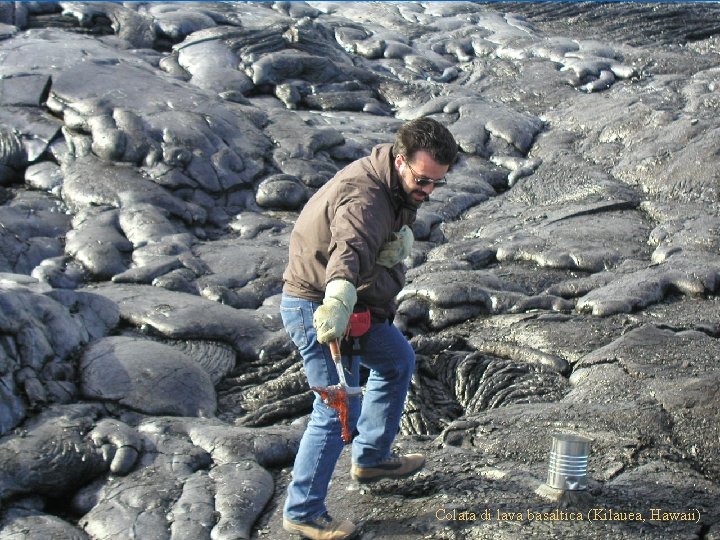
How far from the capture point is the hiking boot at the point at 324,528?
4.59m

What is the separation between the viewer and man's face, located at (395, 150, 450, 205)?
439cm

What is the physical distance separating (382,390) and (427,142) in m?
1.19

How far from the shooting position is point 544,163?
11.7m

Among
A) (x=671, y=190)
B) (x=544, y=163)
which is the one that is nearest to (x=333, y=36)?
(x=544, y=163)

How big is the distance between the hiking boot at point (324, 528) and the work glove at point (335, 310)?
38.2 inches

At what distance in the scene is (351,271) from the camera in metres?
4.16

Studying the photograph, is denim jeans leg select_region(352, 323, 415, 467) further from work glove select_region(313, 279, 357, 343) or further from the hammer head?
work glove select_region(313, 279, 357, 343)

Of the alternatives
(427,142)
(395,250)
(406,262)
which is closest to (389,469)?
(395,250)

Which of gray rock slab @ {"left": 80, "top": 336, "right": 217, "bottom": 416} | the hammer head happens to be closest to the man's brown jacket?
the hammer head

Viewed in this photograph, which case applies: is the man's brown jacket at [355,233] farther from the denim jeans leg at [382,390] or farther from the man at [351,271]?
the denim jeans leg at [382,390]

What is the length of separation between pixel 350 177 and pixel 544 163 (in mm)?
7596

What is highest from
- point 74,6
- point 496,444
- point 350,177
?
point 350,177

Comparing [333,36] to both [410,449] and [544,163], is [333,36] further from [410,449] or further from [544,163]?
[410,449]

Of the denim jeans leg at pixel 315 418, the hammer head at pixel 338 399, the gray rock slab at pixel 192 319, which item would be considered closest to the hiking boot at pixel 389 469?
the denim jeans leg at pixel 315 418
